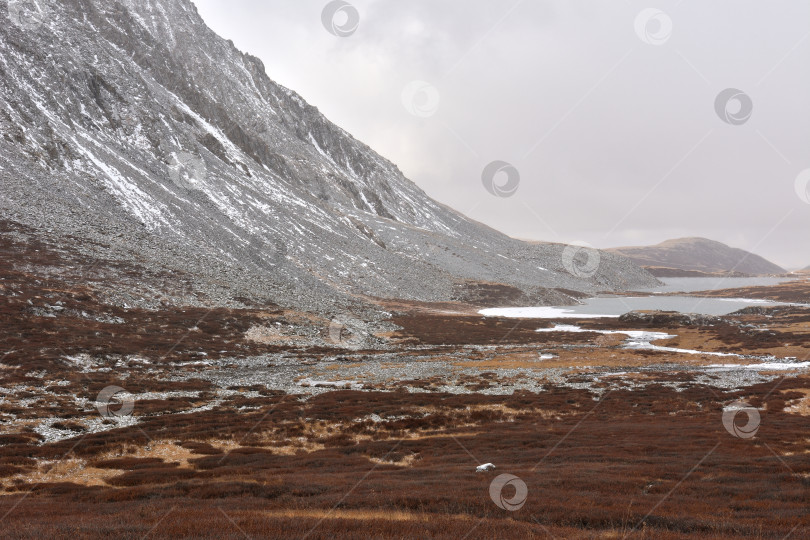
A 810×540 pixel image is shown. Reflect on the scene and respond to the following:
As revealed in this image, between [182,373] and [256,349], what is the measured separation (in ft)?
48.1

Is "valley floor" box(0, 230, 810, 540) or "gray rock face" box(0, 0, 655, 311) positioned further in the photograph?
"gray rock face" box(0, 0, 655, 311)

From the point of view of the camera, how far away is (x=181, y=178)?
12156 centimetres

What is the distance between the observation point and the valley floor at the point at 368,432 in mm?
13680

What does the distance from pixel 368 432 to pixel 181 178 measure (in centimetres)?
11024

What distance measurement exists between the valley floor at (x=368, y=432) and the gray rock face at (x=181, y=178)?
27559 mm

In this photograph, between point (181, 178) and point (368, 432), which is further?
point (181, 178)

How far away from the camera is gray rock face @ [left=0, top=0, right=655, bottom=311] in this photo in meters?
94.5

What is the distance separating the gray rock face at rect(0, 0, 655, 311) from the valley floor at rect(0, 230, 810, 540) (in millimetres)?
27559

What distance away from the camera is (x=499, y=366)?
A: 2343 inches

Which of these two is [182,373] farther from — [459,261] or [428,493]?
[459,261]

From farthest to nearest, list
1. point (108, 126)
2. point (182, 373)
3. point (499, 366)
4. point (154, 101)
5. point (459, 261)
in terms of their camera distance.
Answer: point (459, 261), point (154, 101), point (108, 126), point (499, 366), point (182, 373)

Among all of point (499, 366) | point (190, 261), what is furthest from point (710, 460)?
point (190, 261)

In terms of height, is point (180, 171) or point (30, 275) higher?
point (180, 171)

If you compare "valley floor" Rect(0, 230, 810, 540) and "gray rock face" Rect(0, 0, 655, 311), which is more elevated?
"gray rock face" Rect(0, 0, 655, 311)
